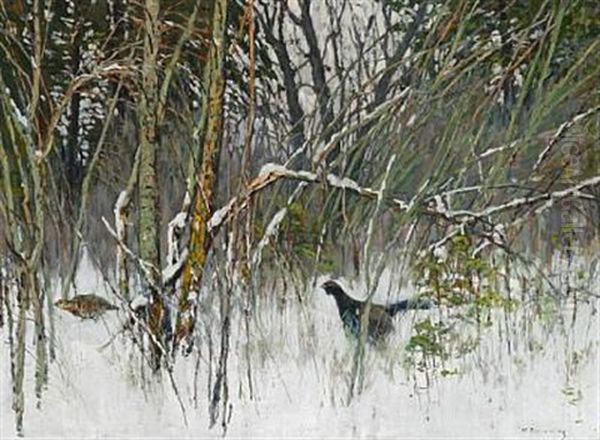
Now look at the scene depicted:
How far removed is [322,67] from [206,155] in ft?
6.00

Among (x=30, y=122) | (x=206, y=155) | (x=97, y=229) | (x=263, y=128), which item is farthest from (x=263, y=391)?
(x=97, y=229)

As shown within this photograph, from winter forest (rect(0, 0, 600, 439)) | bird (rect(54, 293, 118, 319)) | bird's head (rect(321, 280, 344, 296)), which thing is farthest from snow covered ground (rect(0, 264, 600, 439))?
bird (rect(54, 293, 118, 319))

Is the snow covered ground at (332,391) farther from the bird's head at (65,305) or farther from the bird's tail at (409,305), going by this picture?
the bird's head at (65,305)

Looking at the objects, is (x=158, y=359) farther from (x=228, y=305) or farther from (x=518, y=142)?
(x=518, y=142)

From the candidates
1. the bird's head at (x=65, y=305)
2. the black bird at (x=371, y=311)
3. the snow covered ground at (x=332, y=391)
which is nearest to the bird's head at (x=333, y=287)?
the black bird at (x=371, y=311)

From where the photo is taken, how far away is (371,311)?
3619mm

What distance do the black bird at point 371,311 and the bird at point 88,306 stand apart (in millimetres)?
966

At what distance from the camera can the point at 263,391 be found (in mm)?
3250

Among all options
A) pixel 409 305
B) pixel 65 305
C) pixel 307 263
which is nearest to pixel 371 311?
pixel 409 305

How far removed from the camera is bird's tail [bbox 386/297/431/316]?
12.0 ft

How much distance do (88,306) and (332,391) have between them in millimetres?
1326

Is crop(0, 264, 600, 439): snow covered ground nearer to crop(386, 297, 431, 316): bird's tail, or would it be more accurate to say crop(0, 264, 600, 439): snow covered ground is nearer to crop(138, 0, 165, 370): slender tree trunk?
crop(386, 297, 431, 316): bird's tail

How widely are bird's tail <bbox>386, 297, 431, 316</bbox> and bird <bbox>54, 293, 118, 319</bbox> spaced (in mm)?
1186

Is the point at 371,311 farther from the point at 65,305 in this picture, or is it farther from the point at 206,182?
the point at 65,305
